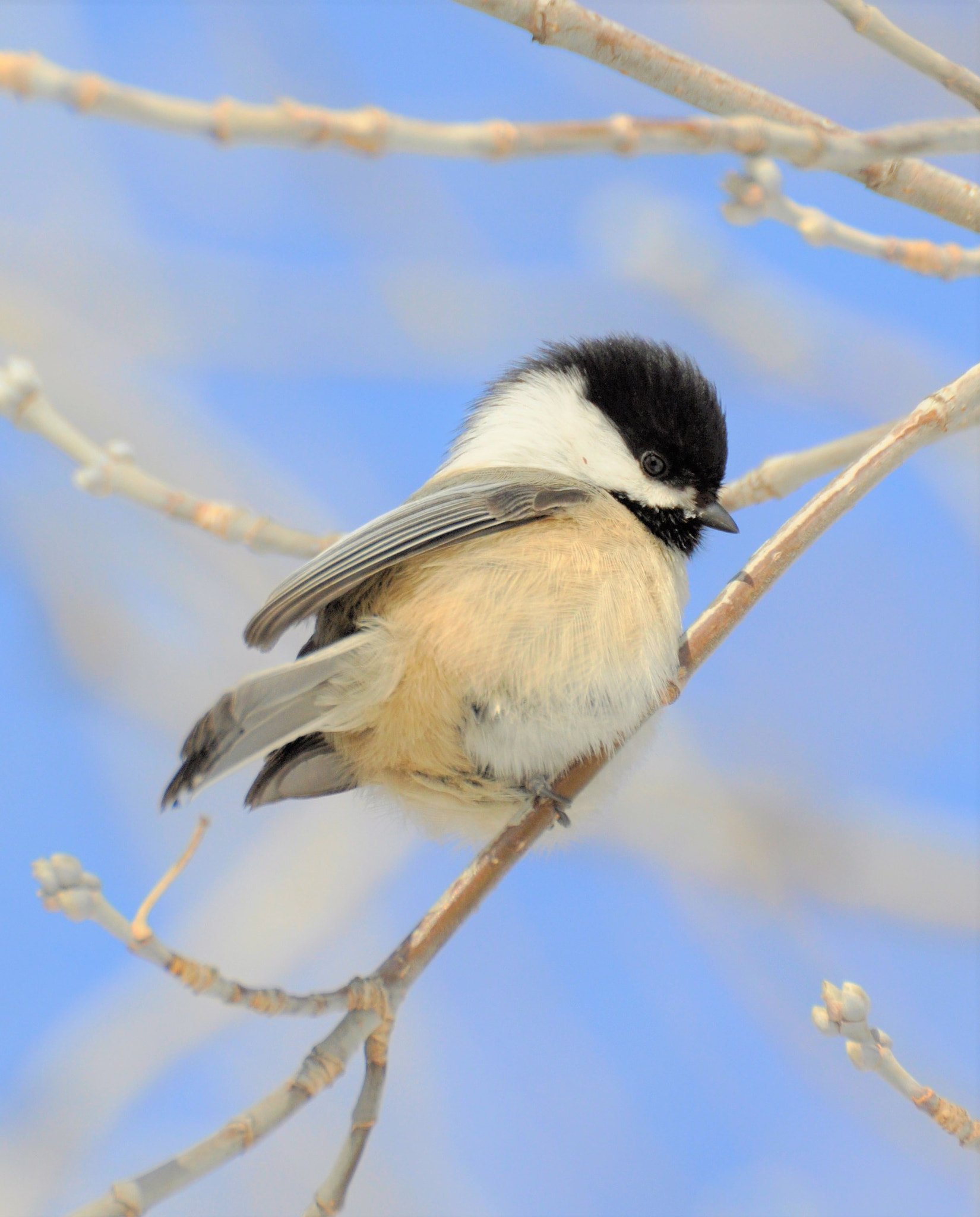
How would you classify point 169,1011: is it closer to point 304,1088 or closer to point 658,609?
point 304,1088

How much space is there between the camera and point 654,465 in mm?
2461

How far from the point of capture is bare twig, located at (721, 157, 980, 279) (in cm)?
130

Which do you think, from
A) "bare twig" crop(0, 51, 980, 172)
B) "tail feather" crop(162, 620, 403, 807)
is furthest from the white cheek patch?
"bare twig" crop(0, 51, 980, 172)

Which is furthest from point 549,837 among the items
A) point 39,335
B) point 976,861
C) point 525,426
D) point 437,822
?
point 39,335

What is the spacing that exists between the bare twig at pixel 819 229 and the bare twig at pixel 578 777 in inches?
7.0

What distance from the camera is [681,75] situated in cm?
171

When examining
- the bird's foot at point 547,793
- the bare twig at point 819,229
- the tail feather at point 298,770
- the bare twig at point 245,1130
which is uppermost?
the bare twig at point 819,229

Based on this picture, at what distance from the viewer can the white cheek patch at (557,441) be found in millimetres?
2447

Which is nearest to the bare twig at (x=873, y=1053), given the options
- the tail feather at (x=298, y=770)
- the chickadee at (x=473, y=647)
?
the chickadee at (x=473, y=647)

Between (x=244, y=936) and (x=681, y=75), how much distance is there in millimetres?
1959

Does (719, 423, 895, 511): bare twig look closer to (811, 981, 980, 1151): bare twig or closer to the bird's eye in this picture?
the bird's eye

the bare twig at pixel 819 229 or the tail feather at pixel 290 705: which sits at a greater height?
the bare twig at pixel 819 229

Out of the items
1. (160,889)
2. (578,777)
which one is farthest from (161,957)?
(578,777)

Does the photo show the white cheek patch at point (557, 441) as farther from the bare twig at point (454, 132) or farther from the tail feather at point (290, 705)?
the bare twig at point (454, 132)
